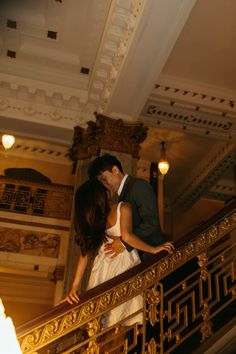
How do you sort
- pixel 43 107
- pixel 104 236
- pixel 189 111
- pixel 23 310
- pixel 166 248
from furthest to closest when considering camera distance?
pixel 23 310, pixel 189 111, pixel 43 107, pixel 104 236, pixel 166 248

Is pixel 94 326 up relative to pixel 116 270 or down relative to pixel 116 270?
down

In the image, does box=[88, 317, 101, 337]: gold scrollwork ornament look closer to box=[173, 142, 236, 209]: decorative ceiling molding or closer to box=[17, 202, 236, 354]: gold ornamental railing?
box=[17, 202, 236, 354]: gold ornamental railing

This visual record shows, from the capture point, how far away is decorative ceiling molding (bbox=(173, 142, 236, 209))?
10648mm

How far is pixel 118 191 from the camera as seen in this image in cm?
390

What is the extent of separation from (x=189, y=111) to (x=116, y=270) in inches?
202

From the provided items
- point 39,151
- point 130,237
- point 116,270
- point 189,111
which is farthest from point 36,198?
point 130,237

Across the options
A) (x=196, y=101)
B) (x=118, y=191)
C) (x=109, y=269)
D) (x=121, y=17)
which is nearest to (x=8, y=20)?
(x=121, y=17)

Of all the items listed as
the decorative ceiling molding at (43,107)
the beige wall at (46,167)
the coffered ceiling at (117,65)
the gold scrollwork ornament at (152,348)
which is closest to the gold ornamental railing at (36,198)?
the beige wall at (46,167)

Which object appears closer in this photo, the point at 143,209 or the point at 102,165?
the point at 143,209

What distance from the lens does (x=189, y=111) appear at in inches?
320

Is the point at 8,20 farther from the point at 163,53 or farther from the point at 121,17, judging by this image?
the point at 163,53

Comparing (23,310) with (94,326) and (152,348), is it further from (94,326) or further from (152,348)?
(152,348)

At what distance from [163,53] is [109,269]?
362 cm

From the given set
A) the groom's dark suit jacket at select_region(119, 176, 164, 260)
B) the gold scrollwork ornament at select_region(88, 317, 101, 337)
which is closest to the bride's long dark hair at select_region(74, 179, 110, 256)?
the groom's dark suit jacket at select_region(119, 176, 164, 260)
